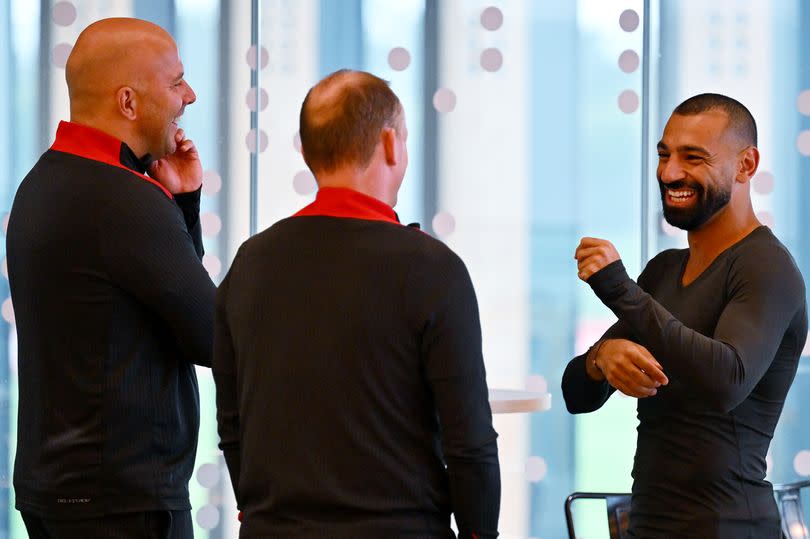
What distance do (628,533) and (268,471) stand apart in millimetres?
762

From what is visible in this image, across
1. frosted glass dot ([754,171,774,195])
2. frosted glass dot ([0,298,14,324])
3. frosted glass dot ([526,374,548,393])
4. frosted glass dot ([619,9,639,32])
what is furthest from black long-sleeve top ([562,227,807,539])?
frosted glass dot ([0,298,14,324])

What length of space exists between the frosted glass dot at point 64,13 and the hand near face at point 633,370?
2.27 m

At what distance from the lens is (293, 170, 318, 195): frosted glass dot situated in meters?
3.26

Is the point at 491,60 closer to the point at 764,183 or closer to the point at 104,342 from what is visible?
the point at 764,183

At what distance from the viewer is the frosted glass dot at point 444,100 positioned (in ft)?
10.6

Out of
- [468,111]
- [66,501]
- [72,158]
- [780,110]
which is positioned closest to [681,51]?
[780,110]

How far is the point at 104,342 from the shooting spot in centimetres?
159

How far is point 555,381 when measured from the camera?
126 inches

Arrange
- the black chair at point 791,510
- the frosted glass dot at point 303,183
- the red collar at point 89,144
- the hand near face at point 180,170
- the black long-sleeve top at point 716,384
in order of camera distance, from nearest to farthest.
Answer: the black long-sleeve top at point 716,384 → the red collar at point 89,144 → the hand near face at point 180,170 → the black chair at point 791,510 → the frosted glass dot at point 303,183

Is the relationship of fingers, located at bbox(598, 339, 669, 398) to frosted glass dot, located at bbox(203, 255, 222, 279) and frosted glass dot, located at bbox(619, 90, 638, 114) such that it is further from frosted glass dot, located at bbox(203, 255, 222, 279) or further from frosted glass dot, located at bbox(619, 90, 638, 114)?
frosted glass dot, located at bbox(203, 255, 222, 279)

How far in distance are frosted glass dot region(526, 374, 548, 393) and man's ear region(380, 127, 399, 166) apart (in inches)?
77.7

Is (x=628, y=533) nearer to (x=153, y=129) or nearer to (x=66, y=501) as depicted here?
(x=66, y=501)

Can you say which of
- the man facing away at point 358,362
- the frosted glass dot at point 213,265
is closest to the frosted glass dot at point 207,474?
the frosted glass dot at point 213,265

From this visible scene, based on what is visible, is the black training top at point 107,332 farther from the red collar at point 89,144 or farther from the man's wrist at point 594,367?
the man's wrist at point 594,367
